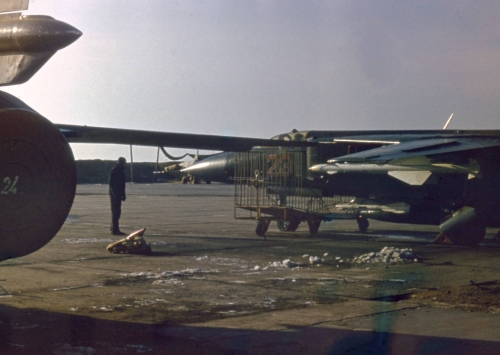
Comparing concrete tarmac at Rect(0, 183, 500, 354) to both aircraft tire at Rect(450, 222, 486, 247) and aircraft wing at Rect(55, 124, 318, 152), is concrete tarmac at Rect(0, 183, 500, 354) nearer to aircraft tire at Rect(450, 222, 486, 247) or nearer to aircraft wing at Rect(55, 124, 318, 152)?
aircraft tire at Rect(450, 222, 486, 247)

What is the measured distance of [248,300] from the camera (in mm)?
9039

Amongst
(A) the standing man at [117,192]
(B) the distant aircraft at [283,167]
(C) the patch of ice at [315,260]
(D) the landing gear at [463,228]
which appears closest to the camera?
(B) the distant aircraft at [283,167]

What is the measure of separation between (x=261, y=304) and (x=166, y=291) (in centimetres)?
153

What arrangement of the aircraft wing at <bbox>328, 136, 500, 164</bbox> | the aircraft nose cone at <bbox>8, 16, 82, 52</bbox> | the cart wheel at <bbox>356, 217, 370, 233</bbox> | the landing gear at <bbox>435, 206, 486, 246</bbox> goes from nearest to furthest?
the aircraft nose cone at <bbox>8, 16, 82, 52</bbox> < the aircraft wing at <bbox>328, 136, 500, 164</bbox> < the landing gear at <bbox>435, 206, 486, 246</bbox> < the cart wheel at <bbox>356, 217, 370, 233</bbox>

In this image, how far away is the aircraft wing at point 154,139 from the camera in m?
7.41

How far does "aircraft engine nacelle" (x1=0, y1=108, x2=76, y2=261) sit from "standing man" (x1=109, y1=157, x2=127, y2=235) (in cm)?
1168

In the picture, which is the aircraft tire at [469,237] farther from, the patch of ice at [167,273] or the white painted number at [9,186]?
the white painted number at [9,186]

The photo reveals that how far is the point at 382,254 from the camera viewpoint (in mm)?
13180

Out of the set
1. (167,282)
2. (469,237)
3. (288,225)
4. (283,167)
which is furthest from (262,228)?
(167,282)

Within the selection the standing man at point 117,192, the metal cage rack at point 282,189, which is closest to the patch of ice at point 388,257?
the metal cage rack at point 282,189

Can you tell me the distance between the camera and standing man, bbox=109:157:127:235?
1792 centimetres

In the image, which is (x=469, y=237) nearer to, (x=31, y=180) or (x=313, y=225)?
(x=313, y=225)

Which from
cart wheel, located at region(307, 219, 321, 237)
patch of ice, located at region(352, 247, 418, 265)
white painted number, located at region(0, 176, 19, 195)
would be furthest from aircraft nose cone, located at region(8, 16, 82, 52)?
cart wheel, located at region(307, 219, 321, 237)

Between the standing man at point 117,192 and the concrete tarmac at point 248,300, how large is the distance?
1.72 m
